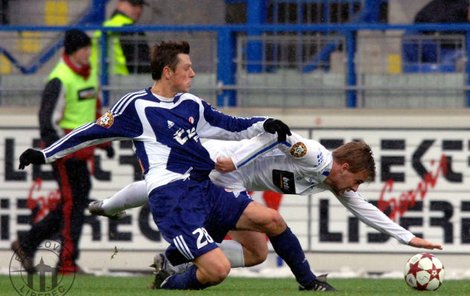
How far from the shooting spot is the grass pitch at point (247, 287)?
9.13m

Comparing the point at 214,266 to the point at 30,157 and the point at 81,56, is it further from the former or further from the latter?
Result: the point at 81,56

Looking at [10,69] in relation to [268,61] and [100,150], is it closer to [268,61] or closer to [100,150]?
[100,150]

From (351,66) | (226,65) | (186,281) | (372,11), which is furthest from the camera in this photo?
(372,11)

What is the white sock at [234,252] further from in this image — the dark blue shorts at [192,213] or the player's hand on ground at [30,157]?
the player's hand on ground at [30,157]

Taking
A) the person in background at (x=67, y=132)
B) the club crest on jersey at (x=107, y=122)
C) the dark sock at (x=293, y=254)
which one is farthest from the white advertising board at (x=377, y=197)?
the club crest on jersey at (x=107, y=122)

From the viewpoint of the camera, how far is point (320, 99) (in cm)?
1242

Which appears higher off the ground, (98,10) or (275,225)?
(98,10)

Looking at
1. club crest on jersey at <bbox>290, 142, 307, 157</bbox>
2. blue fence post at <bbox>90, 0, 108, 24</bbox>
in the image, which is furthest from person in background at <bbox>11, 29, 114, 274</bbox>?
club crest on jersey at <bbox>290, 142, 307, 157</bbox>

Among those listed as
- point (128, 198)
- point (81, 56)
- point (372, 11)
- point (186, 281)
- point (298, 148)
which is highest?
point (372, 11)

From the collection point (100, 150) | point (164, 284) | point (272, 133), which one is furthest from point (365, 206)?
point (100, 150)

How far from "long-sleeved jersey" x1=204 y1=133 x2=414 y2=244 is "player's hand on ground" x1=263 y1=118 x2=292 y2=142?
10 centimetres

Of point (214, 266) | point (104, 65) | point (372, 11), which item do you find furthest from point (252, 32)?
point (214, 266)

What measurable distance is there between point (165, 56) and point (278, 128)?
2.85 feet

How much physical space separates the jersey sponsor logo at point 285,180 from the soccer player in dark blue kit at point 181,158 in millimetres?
281
